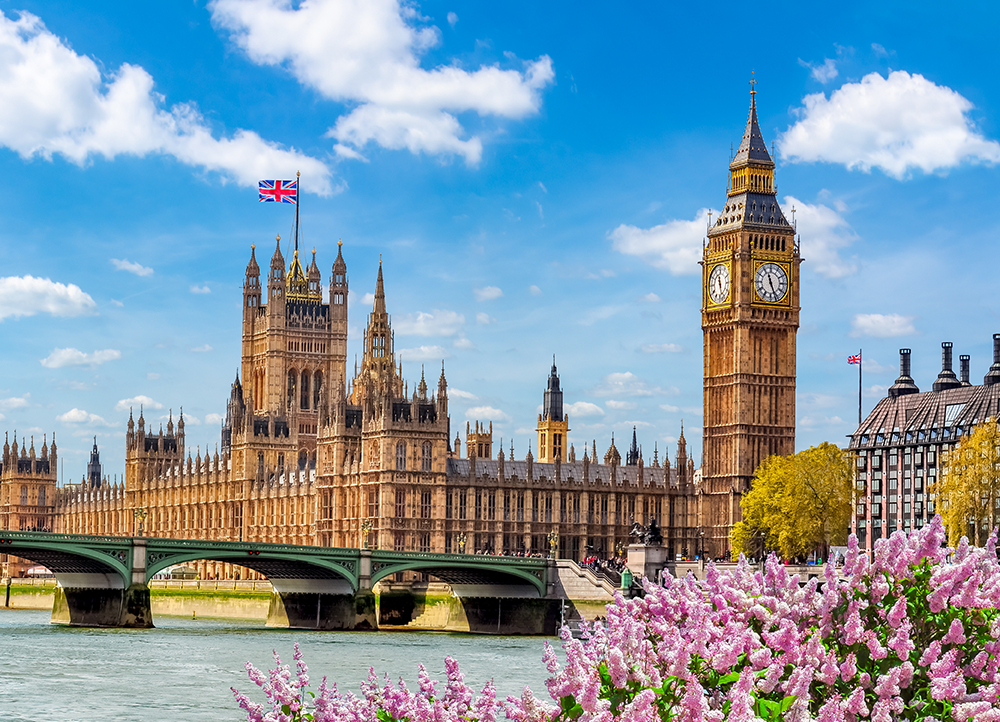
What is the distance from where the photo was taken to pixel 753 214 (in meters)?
119

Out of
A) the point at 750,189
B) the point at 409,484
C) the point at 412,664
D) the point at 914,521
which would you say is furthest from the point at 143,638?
the point at 750,189

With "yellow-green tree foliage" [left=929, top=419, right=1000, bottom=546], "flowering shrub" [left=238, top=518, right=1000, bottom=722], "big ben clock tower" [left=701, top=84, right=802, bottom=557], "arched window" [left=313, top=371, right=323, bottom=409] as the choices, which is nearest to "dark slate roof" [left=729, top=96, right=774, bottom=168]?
"big ben clock tower" [left=701, top=84, right=802, bottom=557]

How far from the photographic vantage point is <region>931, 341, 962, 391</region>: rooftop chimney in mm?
113750

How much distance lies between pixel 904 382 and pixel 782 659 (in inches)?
4160

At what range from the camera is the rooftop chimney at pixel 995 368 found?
109 metres

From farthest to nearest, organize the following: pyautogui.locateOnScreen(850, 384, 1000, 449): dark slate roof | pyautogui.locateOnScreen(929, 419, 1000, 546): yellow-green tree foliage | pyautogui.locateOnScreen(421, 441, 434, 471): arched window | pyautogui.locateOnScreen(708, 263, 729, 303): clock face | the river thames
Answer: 1. pyautogui.locateOnScreen(708, 263, 729, 303): clock face
2. pyautogui.locateOnScreen(421, 441, 434, 471): arched window
3. pyautogui.locateOnScreen(850, 384, 1000, 449): dark slate roof
4. pyautogui.locateOnScreen(929, 419, 1000, 546): yellow-green tree foliage
5. the river thames

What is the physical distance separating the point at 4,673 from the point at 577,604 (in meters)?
43.8

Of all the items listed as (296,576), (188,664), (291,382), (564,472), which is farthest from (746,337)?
(291,382)

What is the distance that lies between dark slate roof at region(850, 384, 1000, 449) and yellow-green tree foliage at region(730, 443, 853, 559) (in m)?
7.14

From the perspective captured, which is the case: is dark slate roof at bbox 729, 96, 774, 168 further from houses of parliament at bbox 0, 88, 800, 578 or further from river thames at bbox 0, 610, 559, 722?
river thames at bbox 0, 610, 559, 722

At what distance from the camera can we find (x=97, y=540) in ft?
276

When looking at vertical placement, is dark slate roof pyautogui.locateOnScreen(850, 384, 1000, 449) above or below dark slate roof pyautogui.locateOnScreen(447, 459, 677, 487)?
above

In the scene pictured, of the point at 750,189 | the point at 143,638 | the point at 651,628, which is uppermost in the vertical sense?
the point at 750,189

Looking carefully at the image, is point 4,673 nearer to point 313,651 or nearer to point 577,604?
point 313,651
